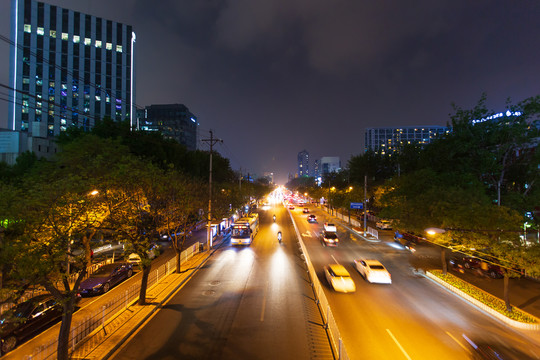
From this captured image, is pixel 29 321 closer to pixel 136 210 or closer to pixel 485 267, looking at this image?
pixel 136 210

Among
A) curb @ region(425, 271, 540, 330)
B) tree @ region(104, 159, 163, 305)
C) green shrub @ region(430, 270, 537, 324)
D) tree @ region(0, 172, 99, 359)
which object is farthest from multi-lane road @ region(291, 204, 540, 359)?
tree @ region(0, 172, 99, 359)

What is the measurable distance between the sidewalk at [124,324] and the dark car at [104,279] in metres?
2.80

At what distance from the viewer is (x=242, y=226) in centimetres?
3153

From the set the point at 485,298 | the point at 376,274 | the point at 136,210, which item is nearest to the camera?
the point at 136,210

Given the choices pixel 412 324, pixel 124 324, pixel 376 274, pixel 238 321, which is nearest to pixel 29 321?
pixel 124 324

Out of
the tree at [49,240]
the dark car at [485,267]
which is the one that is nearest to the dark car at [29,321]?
the tree at [49,240]

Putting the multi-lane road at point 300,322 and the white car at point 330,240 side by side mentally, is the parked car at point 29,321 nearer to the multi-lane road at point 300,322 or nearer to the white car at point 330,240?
the multi-lane road at point 300,322

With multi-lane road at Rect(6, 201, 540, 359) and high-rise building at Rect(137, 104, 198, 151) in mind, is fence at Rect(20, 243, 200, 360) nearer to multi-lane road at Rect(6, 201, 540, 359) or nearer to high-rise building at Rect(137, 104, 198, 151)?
multi-lane road at Rect(6, 201, 540, 359)

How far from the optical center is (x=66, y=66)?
82.5 m

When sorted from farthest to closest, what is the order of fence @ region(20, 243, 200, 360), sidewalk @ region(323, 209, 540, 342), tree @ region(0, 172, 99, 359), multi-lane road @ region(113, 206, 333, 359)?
sidewalk @ region(323, 209, 540, 342) < multi-lane road @ region(113, 206, 333, 359) < fence @ region(20, 243, 200, 360) < tree @ region(0, 172, 99, 359)

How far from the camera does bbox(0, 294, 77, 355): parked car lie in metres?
10.5

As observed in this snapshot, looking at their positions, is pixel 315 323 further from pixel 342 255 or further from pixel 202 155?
pixel 202 155

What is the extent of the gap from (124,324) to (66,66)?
319 feet

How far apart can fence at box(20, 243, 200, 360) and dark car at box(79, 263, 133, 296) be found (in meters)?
2.12
